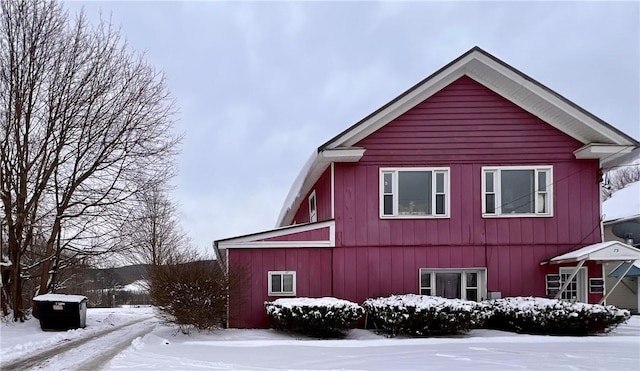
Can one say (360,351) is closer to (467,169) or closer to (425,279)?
(425,279)

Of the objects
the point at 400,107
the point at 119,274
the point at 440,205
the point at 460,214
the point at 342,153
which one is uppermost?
the point at 400,107

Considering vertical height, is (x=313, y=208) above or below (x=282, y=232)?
above

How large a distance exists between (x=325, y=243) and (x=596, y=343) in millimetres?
6664

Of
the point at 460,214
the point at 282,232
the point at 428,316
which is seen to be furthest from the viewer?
the point at 460,214

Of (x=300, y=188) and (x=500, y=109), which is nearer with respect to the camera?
(x=500, y=109)

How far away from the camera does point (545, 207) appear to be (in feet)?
49.9

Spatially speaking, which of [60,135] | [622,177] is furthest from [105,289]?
[622,177]

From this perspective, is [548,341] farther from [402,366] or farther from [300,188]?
[300,188]

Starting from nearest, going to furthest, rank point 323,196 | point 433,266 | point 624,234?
point 433,266 → point 323,196 → point 624,234

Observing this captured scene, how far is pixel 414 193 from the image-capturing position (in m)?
15.2

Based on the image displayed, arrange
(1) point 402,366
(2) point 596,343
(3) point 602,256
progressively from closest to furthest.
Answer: (1) point 402,366 < (2) point 596,343 < (3) point 602,256

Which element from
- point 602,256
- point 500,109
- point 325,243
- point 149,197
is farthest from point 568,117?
point 149,197

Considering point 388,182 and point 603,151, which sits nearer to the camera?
point 603,151

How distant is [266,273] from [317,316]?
258 cm
